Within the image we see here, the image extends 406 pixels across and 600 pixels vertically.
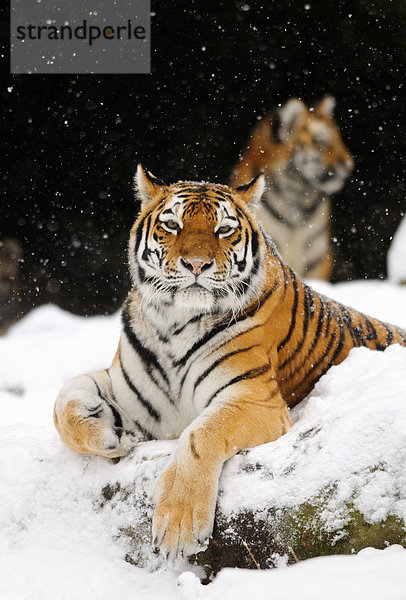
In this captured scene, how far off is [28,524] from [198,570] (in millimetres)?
550

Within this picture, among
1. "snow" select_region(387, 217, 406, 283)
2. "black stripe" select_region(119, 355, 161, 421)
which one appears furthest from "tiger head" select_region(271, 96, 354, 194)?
"black stripe" select_region(119, 355, 161, 421)

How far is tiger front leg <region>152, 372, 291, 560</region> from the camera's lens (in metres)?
1.54

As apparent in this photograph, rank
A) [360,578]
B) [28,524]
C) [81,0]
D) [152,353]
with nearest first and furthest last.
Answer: [360,578] → [28,524] → [152,353] → [81,0]

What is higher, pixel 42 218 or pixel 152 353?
pixel 42 218

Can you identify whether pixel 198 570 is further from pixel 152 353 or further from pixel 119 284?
pixel 119 284

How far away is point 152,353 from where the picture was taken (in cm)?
218

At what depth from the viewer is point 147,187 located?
2346mm

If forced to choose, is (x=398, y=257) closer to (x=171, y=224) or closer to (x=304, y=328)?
(x=304, y=328)

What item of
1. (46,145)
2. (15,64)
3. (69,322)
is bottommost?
(69,322)

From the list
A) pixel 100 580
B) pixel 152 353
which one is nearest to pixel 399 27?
pixel 152 353

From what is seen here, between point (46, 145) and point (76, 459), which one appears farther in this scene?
point (46, 145)

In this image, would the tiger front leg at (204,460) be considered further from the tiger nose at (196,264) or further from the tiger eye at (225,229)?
the tiger eye at (225,229)

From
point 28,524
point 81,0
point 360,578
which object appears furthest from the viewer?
point 81,0

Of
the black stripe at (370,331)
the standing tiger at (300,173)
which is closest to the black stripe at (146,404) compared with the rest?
the black stripe at (370,331)
